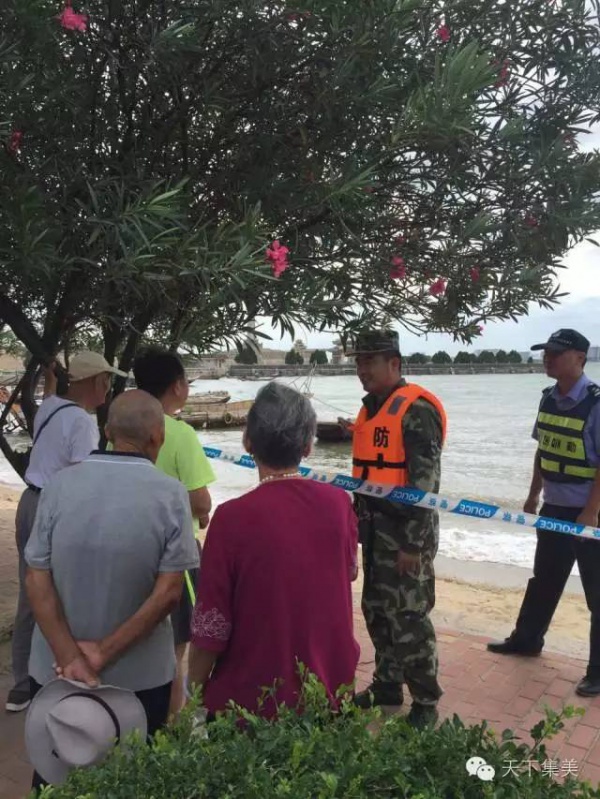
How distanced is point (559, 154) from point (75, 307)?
2482 millimetres

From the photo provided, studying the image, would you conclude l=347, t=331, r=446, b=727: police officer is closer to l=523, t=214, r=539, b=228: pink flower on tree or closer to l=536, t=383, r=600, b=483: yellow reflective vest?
l=523, t=214, r=539, b=228: pink flower on tree

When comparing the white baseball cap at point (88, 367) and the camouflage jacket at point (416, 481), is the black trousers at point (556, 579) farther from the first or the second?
the white baseball cap at point (88, 367)

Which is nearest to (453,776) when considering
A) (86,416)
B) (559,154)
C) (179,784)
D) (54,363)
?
(179,784)

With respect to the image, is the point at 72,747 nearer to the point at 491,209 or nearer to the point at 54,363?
the point at 54,363

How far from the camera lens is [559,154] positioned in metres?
3.06

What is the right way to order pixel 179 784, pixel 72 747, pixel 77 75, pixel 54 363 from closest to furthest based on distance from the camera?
pixel 179 784 → pixel 72 747 → pixel 77 75 → pixel 54 363

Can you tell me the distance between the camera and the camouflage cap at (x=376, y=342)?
3.56 m

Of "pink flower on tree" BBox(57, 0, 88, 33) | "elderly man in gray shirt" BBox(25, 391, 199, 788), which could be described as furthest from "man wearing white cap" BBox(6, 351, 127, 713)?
"pink flower on tree" BBox(57, 0, 88, 33)

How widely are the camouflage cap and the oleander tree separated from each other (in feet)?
0.46

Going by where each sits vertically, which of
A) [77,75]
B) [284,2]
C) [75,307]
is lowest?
[75,307]

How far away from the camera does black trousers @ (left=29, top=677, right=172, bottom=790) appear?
7.26ft

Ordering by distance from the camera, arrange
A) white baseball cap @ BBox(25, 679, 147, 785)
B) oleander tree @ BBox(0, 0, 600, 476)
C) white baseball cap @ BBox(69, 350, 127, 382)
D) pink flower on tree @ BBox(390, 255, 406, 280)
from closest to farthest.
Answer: white baseball cap @ BBox(25, 679, 147, 785) → oleander tree @ BBox(0, 0, 600, 476) → white baseball cap @ BBox(69, 350, 127, 382) → pink flower on tree @ BBox(390, 255, 406, 280)

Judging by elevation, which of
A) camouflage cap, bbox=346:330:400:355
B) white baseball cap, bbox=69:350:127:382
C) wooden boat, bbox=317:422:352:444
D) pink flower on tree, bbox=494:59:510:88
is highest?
pink flower on tree, bbox=494:59:510:88

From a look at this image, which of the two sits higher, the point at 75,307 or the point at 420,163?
the point at 420,163
